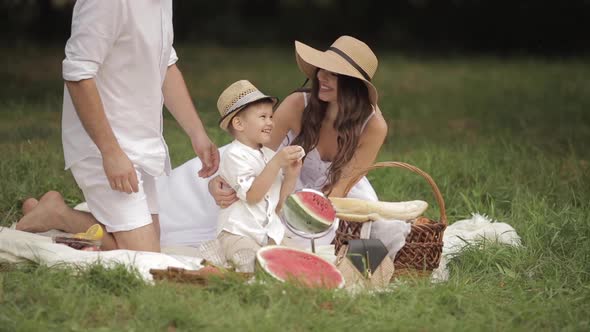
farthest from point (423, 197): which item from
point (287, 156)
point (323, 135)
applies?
point (287, 156)

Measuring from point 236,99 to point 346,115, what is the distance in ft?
3.11

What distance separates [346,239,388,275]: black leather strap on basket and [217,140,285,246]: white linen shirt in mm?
436

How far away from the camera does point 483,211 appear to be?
20.5 feet

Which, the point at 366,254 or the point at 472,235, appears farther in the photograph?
the point at 472,235

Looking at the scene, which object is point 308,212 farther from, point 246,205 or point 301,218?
point 246,205

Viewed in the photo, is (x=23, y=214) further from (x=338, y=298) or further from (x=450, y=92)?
(x=450, y=92)

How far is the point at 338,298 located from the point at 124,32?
1.68 meters

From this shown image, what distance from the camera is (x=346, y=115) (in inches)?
213

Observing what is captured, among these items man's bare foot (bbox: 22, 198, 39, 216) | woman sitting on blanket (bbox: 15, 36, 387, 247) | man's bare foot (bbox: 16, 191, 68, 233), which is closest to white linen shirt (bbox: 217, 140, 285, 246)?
woman sitting on blanket (bbox: 15, 36, 387, 247)

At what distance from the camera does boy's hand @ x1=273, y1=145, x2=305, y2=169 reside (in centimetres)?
450

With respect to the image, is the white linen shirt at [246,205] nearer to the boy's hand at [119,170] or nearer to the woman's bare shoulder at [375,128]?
the boy's hand at [119,170]

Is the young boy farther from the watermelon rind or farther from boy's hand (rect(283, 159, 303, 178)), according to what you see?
the watermelon rind

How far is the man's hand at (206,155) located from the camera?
5074 millimetres

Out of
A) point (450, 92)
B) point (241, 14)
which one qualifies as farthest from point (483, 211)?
point (241, 14)
